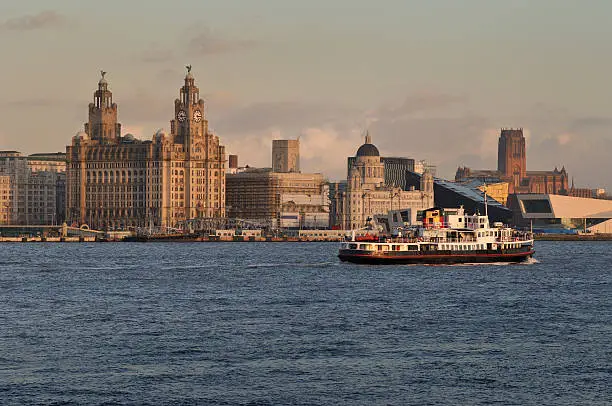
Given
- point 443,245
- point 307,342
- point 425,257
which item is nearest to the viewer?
point 307,342

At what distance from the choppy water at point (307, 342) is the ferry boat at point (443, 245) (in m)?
26.9

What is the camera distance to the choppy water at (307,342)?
65625mm

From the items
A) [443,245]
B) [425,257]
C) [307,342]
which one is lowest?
[307,342]

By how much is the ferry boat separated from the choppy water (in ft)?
88.2

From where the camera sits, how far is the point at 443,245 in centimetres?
16812

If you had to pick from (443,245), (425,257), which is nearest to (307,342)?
(425,257)

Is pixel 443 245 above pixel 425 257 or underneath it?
above

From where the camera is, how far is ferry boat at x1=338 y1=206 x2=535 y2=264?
166250 mm

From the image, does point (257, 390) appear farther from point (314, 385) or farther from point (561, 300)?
point (561, 300)

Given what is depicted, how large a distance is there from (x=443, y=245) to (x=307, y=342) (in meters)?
88.1

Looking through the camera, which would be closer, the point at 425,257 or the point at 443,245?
the point at 425,257

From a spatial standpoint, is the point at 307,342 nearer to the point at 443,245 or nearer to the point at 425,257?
the point at 425,257

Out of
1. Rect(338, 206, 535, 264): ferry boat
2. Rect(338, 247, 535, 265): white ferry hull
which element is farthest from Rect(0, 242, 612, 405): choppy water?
Rect(338, 206, 535, 264): ferry boat

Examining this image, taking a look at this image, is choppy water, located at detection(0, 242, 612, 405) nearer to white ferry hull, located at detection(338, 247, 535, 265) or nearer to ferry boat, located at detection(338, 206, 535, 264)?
white ferry hull, located at detection(338, 247, 535, 265)
